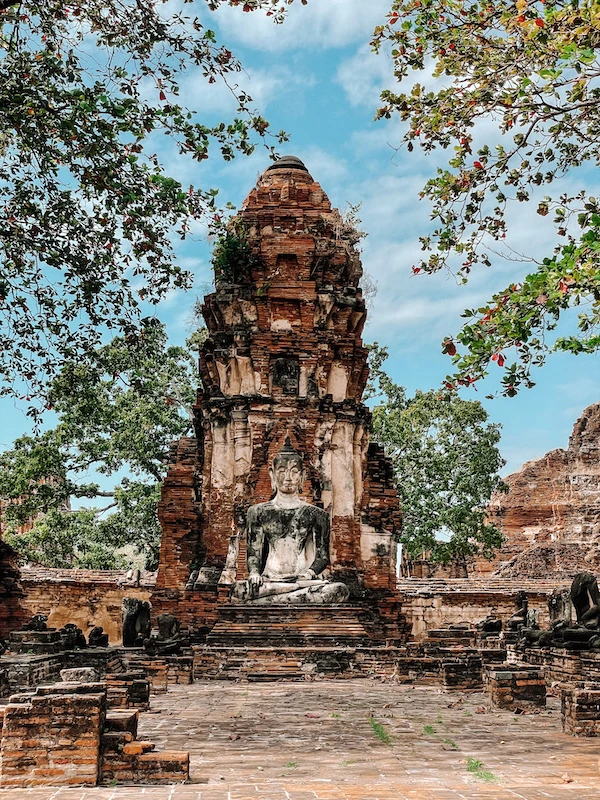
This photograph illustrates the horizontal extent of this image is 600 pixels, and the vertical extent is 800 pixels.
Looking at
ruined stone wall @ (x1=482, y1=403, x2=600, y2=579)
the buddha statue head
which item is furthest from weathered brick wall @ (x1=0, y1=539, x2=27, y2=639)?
ruined stone wall @ (x1=482, y1=403, x2=600, y2=579)

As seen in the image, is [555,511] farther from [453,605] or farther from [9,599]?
[9,599]

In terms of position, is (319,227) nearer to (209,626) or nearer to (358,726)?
(209,626)

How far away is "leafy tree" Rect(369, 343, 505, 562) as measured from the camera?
28.1 m

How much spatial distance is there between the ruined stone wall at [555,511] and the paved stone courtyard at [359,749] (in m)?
23.8

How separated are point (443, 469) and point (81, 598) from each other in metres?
12.4

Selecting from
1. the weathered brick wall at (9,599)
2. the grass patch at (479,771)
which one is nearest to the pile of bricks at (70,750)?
the grass patch at (479,771)

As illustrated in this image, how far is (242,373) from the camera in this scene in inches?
683

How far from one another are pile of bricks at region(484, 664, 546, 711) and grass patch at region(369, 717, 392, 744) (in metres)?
1.76

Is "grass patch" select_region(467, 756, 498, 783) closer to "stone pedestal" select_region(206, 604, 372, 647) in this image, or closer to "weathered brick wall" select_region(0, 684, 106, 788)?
"weathered brick wall" select_region(0, 684, 106, 788)

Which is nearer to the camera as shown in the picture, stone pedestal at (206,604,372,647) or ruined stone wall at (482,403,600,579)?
stone pedestal at (206,604,372,647)

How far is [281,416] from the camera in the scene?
1700 cm

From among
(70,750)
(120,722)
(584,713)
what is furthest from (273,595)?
(70,750)

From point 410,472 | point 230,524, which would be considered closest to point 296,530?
point 230,524

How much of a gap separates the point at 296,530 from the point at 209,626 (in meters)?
2.36
